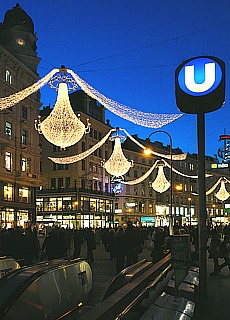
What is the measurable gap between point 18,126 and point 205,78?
1698 inches

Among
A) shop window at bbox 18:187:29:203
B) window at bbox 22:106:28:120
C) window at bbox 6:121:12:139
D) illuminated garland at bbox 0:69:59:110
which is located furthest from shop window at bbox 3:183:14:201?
illuminated garland at bbox 0:69:59:110

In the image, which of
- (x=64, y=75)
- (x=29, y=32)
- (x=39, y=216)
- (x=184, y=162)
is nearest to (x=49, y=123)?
(x=64, y=75)

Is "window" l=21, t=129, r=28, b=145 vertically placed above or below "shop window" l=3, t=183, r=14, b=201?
above

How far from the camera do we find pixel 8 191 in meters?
47.3

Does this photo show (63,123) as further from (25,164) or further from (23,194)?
(23,194)

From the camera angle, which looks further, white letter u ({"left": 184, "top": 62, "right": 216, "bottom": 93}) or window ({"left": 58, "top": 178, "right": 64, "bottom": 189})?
window ({"left": 58, "top": 178, "right": 64, "bottom": 189})

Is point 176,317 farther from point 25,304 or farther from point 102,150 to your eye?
point 102,150

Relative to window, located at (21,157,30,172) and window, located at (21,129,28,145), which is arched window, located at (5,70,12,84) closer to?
window, located at (21,129,28,145)

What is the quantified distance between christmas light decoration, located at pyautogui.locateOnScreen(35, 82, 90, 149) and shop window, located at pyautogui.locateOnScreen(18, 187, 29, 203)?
30.0 m

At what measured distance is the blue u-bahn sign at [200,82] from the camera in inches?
298

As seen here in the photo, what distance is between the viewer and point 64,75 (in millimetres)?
19000

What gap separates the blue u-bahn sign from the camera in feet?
24.8

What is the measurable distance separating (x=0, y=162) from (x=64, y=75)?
1084 inches

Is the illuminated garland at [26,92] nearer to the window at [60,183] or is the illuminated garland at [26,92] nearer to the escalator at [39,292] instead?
the escalator at [39,292]
